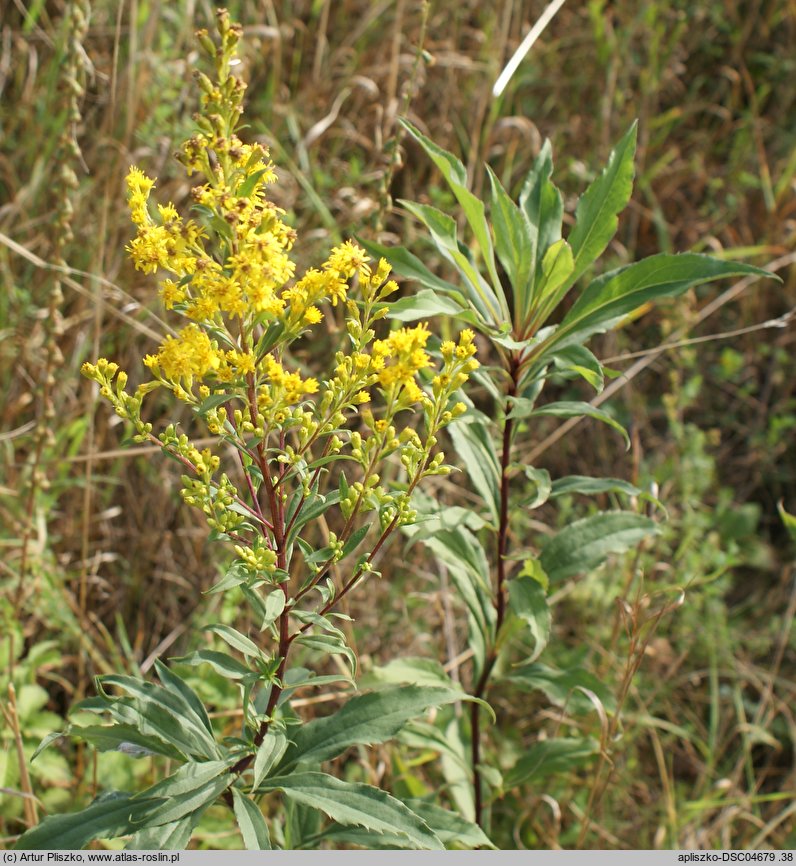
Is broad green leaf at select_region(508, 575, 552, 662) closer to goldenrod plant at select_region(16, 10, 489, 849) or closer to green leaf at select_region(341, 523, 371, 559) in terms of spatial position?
goldenrod plant at select_region(16, 10, 489, 849)

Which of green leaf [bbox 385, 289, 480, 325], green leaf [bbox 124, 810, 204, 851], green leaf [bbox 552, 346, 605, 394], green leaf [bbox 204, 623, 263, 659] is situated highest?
green leaf [bbox 385, 289, 480, 325]

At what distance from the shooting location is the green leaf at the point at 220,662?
146cm

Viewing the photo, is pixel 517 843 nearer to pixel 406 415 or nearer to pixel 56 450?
pixel 406 415

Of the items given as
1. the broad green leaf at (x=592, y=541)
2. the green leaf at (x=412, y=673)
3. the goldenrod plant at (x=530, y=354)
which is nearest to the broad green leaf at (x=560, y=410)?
the goldenrod plant at (x=530, y=354)

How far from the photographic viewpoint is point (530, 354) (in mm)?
1853

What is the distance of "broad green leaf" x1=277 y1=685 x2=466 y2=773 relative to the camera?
1624mm

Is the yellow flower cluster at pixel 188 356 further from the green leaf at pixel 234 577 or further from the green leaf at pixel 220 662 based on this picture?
the green leaf at pixel 220 662

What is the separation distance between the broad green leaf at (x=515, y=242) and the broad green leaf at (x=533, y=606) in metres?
0.58

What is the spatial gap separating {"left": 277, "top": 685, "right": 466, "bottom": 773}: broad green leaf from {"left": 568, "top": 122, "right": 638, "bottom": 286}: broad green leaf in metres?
0.87

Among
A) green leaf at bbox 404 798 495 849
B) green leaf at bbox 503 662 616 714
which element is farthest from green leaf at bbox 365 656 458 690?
green leaf at bbox 404 798 495 849

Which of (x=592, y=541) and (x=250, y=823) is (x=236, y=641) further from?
(x=592, y=541)

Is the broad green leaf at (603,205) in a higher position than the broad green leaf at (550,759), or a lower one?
higher

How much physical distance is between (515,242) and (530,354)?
0.23 metres

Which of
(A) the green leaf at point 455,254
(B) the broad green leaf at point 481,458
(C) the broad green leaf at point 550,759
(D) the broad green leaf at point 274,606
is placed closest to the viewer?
(D) the broad green leaf at point 274,606
